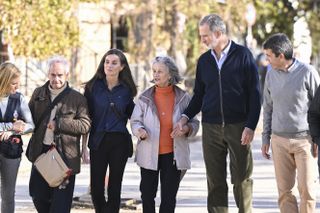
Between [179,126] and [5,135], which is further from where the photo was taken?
[179,126]

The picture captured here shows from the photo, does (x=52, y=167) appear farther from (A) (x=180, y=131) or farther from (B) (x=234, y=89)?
(B) (x=234, y=89)

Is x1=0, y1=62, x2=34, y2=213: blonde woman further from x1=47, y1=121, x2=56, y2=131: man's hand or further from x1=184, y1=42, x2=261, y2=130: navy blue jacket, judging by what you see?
x1=184, y1=42, x2=261, y2=130: navy blue jacket

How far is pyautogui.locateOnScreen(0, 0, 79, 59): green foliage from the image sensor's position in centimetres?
1866

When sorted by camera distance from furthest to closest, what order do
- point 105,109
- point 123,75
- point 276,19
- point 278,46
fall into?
point 276,19
point 123,75
point 105,109
point 278,46

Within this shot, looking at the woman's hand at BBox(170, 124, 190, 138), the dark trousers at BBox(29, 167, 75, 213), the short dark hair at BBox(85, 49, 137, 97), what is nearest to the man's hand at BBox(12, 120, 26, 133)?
the dark trousers at BBox(29, 167, 75, 213)

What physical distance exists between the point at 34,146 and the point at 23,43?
10632 millimetres

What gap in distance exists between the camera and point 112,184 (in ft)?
30.9

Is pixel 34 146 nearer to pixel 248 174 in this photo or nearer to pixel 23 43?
pixel 248 174

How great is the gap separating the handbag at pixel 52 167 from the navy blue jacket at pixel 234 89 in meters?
1.46

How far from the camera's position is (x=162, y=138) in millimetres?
9234

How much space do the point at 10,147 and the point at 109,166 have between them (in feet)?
3.31

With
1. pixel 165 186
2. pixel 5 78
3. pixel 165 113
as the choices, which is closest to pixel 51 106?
pixel 5 78

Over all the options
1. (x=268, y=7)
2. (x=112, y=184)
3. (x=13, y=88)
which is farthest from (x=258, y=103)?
(x=268, y=7)

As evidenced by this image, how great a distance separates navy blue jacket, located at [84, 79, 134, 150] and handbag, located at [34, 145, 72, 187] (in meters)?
0.43
